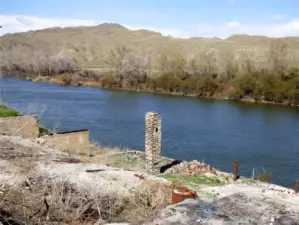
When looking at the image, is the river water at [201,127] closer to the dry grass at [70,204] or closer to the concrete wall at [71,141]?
the concrete wall at [71,141]

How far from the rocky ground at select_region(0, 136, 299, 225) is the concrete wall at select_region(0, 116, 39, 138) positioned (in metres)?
3.57

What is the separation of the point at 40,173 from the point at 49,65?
230ft

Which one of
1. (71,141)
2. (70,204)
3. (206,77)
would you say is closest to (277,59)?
(206,77)

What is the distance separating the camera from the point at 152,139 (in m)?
12.0

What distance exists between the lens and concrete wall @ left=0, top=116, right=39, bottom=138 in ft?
44.3

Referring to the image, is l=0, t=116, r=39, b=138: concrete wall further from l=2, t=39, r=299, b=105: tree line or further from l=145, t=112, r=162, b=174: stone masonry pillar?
l=2, t=39, r=299, b=105: tree line

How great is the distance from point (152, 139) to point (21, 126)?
4.98 meters

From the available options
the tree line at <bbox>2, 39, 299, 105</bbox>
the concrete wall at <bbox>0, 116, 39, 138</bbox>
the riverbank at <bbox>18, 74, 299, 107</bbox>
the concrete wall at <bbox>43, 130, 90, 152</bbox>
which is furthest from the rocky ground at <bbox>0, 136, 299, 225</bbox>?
the tree line at <bbox>2, 39, 299, 105</bbox>

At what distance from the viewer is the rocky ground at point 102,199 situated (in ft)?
19.7

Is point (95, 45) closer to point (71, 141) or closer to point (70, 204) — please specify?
point (71, 141)

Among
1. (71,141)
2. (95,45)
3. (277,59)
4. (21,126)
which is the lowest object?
(71,141)

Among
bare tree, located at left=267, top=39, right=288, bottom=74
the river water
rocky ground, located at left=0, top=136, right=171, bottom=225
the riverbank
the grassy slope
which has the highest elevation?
the grassy slope

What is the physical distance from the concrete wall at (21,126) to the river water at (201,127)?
1853mm

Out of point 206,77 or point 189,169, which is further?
point 206,77
